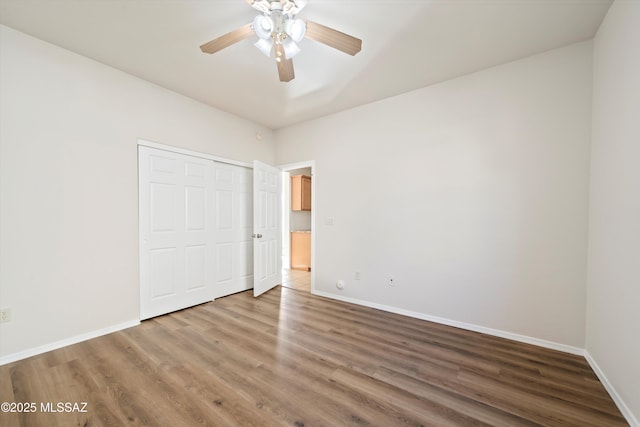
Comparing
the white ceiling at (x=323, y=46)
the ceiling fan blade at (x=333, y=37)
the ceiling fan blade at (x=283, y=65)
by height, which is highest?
the white ceiling at (x=323, y=46)

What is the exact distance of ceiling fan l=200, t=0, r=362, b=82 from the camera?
5.73ft

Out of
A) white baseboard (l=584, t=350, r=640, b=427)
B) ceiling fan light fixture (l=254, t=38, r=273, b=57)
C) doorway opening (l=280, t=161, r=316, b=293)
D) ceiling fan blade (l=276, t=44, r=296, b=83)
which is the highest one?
ceiling fan light fixture (l=254, t=38, r=273, b=57)

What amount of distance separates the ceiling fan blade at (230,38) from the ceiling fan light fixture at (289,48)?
0.94ft

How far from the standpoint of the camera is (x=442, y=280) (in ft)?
9.41

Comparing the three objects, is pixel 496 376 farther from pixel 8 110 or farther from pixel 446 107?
pixel 8 110

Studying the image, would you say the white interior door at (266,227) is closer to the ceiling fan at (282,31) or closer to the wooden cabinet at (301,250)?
the wooden cabinet at (301,250)

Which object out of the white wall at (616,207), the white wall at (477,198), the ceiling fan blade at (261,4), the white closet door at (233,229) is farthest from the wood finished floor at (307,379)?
the ceiling fan blade at (261,4)

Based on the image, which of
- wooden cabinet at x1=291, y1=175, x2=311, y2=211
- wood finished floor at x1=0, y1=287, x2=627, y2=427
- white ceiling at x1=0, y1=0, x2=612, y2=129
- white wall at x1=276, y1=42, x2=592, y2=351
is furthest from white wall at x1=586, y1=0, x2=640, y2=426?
wooden cabinet at x1=291, y1=175, x2=311, y2=211

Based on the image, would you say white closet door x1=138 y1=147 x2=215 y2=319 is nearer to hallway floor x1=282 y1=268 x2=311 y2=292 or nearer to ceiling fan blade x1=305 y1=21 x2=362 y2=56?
hallway floor x1=282 y1=268 x2=311 y2=292

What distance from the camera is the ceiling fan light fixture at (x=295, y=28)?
5.83ft

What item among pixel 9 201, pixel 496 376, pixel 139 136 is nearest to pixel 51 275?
pixel 9 201

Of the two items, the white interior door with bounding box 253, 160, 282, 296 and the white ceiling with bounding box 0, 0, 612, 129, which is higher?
the white ceiling with bounding box 0, 0, 612, 129

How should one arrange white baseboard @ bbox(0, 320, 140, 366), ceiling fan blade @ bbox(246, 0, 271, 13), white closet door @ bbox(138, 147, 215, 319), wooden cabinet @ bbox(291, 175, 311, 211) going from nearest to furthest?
ceiling fan blade @ bbox(246, 0, 271, 13) < white baseboard @ bbox(0, 320, 140, 366) < white closet door @ bbox(138, 147, 215, 319) < wooden cabinet @ bbox(291, 175, 311, 211)

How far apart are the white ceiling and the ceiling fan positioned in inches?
7.6
